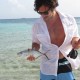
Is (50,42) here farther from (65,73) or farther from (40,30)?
(65,73)

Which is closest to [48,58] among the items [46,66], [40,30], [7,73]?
[46,66]

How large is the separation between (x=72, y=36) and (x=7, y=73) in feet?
18.0

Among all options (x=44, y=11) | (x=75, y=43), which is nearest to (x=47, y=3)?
(x=44, y=11)

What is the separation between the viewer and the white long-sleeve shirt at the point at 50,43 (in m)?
3.81

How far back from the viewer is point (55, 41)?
3.85 m

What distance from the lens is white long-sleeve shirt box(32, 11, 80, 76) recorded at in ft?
12.5

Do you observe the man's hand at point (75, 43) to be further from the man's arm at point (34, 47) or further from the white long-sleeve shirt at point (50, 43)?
the man's arm at point (34, 47)

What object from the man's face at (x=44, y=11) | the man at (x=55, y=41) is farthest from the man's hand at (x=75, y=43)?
the man's face at (x=44, y=11)

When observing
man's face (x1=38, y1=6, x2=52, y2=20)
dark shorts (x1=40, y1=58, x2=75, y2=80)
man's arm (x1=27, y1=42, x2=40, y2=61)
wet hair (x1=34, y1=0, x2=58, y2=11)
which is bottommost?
dark shorts (x1=40, y1=58, x2=75, y2=80)

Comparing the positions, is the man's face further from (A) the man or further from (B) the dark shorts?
(B) the dark shorts

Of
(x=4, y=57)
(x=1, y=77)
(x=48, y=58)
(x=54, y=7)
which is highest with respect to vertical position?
(x=54, y=7)

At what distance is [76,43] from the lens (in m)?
3.76

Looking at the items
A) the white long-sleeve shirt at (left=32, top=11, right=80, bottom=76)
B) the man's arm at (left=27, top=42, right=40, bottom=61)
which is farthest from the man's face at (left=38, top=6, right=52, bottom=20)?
the man's arm at (left=27, top=42, right=40, bottom=61)

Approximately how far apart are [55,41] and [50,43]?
8cm
